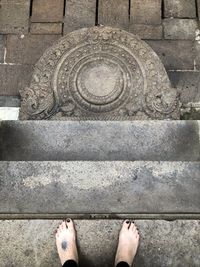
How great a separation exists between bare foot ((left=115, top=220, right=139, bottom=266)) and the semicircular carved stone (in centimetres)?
107

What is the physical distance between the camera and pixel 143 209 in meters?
3.25

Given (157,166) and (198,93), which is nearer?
(157,166)

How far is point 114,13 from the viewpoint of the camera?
4.97 m

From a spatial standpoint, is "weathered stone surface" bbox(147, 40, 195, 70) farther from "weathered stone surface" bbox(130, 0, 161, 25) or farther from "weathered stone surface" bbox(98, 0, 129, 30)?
"weathered stone surface" bbox(98, 0, 129, 30)

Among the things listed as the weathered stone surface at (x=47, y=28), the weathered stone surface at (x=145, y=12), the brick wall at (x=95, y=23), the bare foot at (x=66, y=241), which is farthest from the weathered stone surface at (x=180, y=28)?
the bare foot at (x=66, y=241)

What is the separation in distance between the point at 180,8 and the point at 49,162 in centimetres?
247

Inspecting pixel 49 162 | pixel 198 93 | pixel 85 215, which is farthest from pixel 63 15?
pixel 85 215

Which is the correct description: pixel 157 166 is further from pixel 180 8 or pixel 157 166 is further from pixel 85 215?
pixel 180 8

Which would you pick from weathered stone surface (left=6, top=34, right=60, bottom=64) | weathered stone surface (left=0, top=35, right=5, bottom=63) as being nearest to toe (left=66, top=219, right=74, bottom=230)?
weathered stone surface (left=6, top=34, right=60, bottom=64)

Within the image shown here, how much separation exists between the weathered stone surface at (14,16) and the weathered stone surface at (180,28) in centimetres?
139

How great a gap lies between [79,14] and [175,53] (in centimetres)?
102

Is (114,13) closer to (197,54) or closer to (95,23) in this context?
(95,23)

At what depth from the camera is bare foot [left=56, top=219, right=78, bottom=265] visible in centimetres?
309

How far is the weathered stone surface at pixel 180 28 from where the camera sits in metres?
4.93
